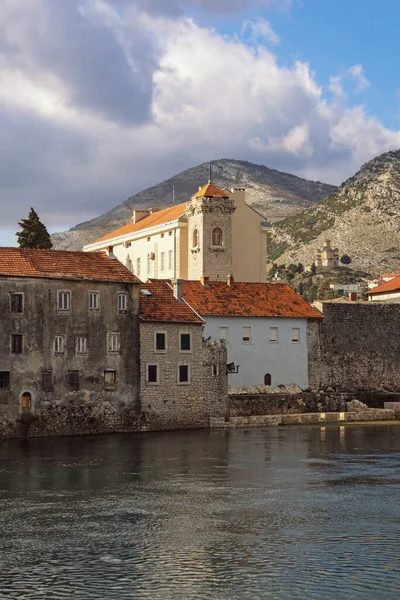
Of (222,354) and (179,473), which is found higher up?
(222,354)

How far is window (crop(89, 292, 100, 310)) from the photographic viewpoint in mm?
60750

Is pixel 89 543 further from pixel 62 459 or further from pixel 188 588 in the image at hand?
pixel 62 459

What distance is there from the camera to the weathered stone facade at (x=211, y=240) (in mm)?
86562

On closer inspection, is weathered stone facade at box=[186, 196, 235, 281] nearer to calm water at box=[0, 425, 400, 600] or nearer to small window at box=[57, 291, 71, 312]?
small window at box=[57, 291, 71, 312]

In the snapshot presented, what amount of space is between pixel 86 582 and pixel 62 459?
21.9m

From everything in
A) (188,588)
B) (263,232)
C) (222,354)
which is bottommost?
(188,588)

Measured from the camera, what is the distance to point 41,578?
26.9m

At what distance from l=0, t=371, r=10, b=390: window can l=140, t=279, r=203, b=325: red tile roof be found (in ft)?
29.5

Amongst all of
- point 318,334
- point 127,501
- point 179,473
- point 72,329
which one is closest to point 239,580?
point 127,501

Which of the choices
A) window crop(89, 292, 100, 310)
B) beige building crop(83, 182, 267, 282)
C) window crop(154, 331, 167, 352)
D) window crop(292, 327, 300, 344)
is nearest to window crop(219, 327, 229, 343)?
window crop(292, 327, 300, 344)

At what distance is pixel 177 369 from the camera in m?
63.0

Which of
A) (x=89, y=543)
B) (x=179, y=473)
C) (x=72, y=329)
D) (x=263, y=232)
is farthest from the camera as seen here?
(x=263, y=232)

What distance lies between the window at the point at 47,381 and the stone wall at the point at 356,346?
2107cm

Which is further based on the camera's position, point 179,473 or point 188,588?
point 179,473
